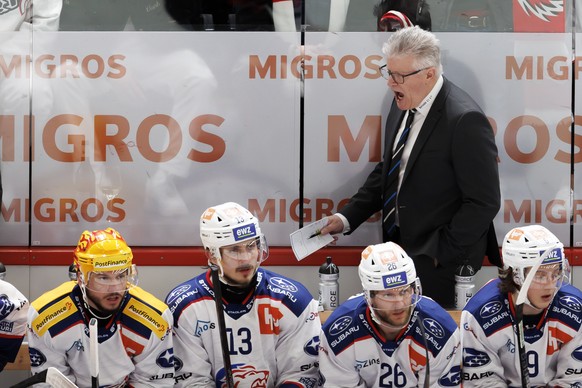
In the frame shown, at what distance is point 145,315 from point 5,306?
1.90ft

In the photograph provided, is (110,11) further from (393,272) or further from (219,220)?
(393,272)

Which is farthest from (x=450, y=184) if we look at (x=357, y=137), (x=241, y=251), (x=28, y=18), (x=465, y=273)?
(x=28, y=18)

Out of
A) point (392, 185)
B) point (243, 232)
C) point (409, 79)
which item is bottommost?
point (243, 232)

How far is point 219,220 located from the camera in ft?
15.0

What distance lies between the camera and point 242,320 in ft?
15.1

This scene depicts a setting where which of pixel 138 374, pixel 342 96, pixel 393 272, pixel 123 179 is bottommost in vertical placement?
pixel 138 374

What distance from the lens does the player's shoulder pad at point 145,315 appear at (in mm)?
4449

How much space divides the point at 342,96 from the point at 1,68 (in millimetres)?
1732

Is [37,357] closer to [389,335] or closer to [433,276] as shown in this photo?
[389,335]

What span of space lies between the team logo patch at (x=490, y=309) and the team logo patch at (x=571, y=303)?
0.86ft

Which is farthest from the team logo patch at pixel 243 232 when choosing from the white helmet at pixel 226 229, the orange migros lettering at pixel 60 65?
the orange migros lettering at pixel 60 65

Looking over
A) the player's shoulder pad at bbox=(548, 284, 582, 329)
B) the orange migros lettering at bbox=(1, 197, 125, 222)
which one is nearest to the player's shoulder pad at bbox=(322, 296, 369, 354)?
the player's shoulder pad at bbox=(548, 284, 582, 329)

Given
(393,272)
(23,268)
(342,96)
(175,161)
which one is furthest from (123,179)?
(393,272)

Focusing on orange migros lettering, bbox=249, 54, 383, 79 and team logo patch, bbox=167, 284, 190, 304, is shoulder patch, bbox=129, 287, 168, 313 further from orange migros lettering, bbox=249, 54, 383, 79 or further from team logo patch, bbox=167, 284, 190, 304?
orange migros lettering, bbox=249, 54, 383, 79
